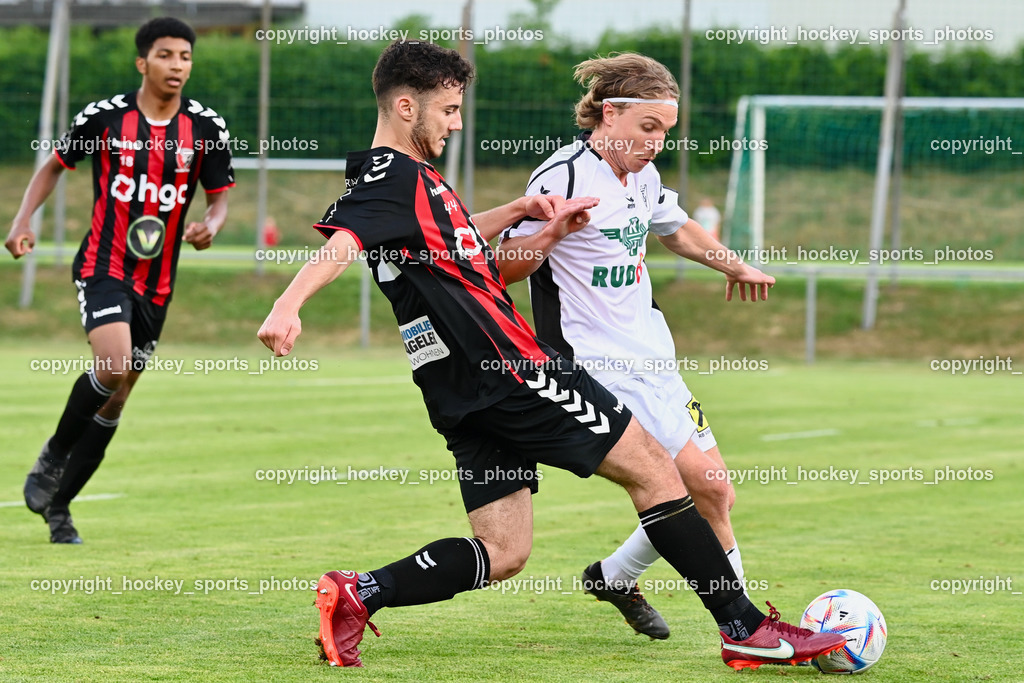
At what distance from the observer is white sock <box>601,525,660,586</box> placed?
507 cm

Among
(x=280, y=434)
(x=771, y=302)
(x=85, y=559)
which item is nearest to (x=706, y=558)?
(x=85, y=559)

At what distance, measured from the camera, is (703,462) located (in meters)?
4.91

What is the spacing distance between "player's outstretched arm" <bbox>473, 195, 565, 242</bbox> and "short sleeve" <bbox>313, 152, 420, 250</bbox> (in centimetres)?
41

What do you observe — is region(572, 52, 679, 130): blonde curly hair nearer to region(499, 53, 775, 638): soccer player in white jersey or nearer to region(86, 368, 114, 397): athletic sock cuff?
region(499, 53, 775, 638): soccer player in white jersey

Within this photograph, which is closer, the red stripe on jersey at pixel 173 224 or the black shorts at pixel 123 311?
the black shorts at pixel 123 311

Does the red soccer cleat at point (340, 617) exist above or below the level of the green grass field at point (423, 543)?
above

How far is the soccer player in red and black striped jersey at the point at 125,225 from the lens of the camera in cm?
671

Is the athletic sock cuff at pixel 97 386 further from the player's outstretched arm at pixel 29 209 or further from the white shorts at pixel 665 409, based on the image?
the white shorts at pixel 665 409

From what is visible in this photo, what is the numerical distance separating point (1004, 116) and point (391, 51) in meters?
23.0

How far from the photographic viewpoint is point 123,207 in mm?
7098

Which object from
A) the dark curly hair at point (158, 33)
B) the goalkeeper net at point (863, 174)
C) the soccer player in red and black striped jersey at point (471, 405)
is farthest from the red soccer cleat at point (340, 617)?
the goalkeeper net at point (863, 174)

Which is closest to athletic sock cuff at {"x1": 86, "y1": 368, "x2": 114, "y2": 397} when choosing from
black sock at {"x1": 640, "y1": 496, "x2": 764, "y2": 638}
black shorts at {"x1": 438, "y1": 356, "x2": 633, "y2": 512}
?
black shorts at {"x1": 438, "y1": 356, "x2": 633, "y2": 512}

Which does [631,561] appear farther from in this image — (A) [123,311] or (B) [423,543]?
(A) [123,311]

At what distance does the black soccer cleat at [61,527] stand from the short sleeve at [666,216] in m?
3.25
